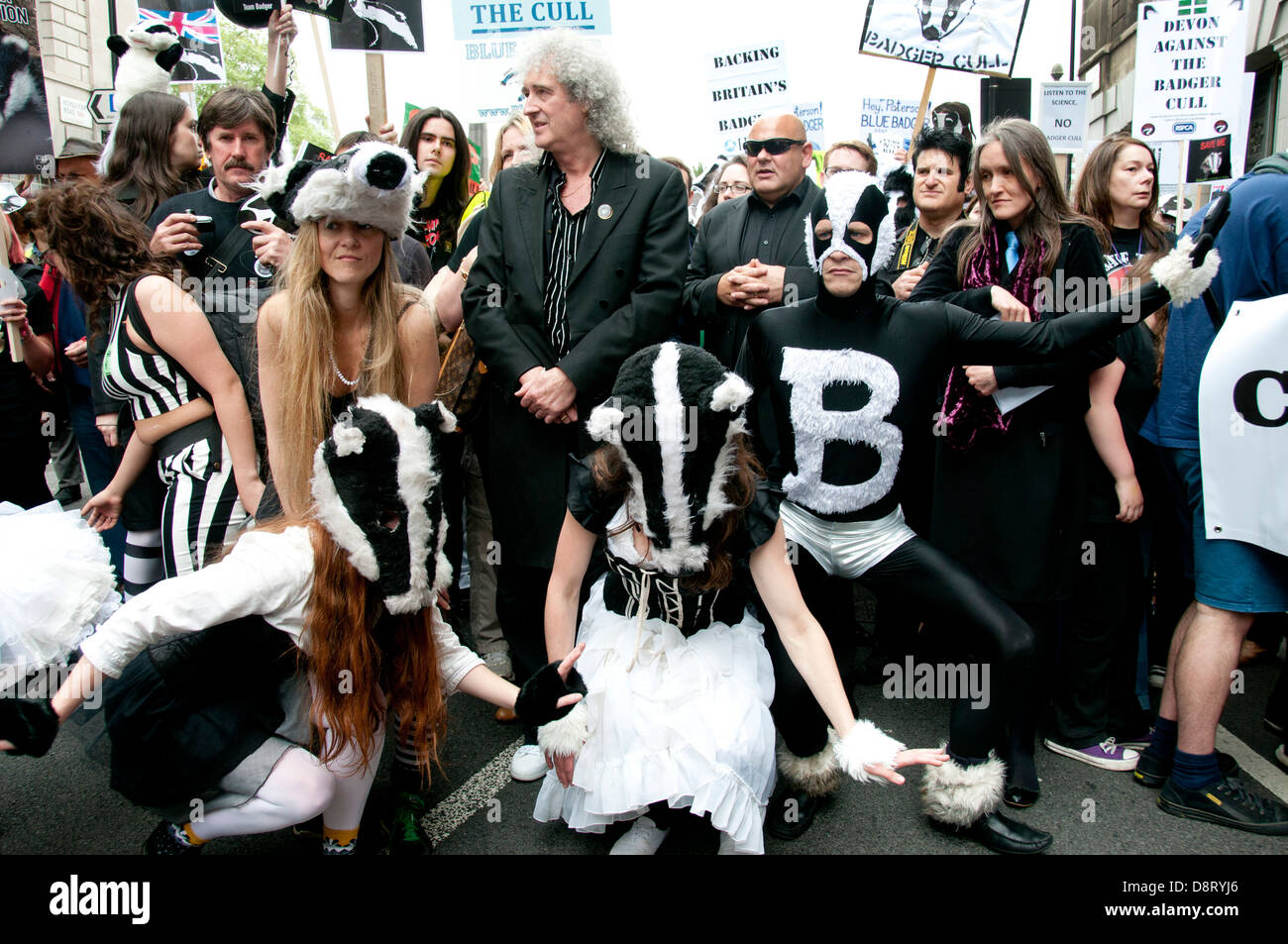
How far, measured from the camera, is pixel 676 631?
2.55 meters

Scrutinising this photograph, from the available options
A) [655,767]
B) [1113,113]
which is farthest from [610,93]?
[1113,113]

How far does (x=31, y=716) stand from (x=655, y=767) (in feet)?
4.67

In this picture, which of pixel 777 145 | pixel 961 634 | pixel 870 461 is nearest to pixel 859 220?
pixel 870 461

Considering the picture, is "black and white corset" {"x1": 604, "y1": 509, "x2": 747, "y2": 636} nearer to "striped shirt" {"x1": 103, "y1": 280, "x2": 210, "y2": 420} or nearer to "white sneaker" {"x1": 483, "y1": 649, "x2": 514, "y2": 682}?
"white sneaker" {"x1": 483, "y1": 649, "x2": 514, "y2": 682}

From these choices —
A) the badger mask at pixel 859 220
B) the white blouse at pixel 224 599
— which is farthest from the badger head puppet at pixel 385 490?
the badger mask at pixel 859 220

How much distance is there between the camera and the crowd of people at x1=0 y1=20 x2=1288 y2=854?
2184mm

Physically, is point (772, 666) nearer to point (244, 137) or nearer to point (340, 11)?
point (244, 137)

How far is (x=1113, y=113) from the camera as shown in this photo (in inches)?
750

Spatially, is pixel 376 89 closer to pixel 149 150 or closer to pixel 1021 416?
pixel 149 150

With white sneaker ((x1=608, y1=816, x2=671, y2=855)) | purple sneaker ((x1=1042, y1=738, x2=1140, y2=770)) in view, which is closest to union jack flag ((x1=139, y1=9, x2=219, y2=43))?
white sneaker ((x1=608, y1=816, x2=671, y2=855))

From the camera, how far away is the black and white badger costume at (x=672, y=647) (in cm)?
225

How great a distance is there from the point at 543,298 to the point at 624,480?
96 centimetres

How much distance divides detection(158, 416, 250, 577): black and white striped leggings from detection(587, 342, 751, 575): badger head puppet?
135 centimetres

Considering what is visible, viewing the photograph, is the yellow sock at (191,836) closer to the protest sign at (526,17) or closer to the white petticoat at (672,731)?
the white petticoat at (672,731)
